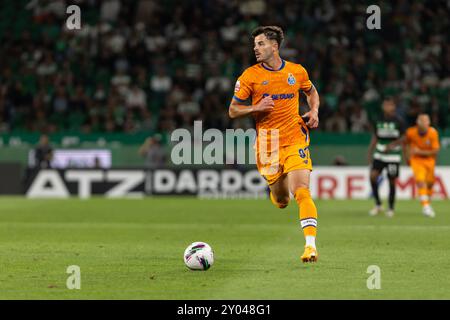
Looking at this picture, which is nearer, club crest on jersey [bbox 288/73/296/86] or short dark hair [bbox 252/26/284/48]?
short dark hair [bbox 252/26/284/48]

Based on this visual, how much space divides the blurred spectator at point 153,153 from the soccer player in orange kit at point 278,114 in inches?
601

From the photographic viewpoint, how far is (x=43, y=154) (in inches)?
1056

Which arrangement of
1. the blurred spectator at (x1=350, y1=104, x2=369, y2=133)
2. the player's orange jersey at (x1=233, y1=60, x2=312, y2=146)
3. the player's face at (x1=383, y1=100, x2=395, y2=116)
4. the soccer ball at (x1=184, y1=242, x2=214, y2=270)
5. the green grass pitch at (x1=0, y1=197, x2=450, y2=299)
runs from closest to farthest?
the green grass pitch at (x1=0, y1=197, x2=450, y2=299)
the soccer ball at (x1=184, y1=242, x2=214, y2=270)
the player's orange jersey at (x1=233, y1=60, x2=312, y2=146)
the player's face at (x1=383, y1=100, x2=395, y2=116)
the blurred spectator at (x1=350, y1=104, x2=369, y2=133)

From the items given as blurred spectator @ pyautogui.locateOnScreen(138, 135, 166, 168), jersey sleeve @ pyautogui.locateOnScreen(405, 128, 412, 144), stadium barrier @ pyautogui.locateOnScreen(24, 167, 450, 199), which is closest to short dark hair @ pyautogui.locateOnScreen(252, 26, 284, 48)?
jersey sleeve @ pyautogui.locateOnScreen(405, 128, 412, 144)

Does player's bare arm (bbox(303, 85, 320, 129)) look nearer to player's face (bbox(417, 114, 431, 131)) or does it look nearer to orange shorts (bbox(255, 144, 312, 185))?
orange shorts (bbox(255, 144, 312, 185))

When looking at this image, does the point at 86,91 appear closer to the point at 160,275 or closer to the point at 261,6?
the point at 261,6

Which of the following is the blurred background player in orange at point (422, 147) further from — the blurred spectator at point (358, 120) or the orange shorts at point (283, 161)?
the orange shorts at point (283, 161)

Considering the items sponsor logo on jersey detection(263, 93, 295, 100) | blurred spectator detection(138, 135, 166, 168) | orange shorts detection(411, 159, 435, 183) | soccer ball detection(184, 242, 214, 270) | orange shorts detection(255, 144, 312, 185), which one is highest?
blurred spectator detection(138, 135, 166, 168)

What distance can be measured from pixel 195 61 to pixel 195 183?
459 cm

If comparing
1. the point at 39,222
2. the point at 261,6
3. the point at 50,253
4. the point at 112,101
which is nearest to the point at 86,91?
the point at 112,101

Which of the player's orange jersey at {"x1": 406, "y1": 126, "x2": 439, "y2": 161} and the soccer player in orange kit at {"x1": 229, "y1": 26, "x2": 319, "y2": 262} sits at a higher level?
the player's orange jersey at {"x1": 406, "y1": 126, "x2": 439, "y2": 161}

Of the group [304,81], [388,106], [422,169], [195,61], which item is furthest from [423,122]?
[195,61]

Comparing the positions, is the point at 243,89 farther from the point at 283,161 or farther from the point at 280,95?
the point at 283,161

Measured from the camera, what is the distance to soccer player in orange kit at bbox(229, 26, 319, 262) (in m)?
10.8
